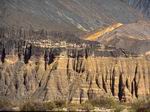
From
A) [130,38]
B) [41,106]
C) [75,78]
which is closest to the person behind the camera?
[41,106]

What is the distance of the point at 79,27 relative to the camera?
191500 mm

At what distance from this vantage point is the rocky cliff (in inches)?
3873

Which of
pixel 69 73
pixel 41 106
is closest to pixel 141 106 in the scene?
pixel 41 106

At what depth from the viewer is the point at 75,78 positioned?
333ft

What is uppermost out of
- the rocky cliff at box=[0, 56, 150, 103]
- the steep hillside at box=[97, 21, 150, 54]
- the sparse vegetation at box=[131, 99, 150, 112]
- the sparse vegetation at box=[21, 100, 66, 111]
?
the steep hillside at box=[97, 21, 150, 54]

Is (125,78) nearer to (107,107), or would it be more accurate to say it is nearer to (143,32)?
(107,107)

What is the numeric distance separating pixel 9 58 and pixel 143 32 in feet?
Answer: 238

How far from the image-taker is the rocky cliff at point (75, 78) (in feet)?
323

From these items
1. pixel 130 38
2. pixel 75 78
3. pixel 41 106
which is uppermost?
pixel 130 38

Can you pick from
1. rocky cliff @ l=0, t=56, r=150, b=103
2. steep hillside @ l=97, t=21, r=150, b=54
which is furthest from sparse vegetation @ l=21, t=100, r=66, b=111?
steep hillside @ l=97, t=21, r=150, b=54

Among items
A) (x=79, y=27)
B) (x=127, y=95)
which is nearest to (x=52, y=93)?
(x=127, y=95)

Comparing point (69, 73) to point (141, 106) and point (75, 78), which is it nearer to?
point (75, 78)

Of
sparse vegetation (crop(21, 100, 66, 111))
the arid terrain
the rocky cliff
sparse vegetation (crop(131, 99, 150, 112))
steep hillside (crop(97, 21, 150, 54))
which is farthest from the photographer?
steep hillside (crop(97, 21, 150, 54))

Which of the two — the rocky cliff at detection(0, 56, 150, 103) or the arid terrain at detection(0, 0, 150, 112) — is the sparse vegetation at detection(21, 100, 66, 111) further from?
the rocky cliff at detection(0, 56, 150, 103)
